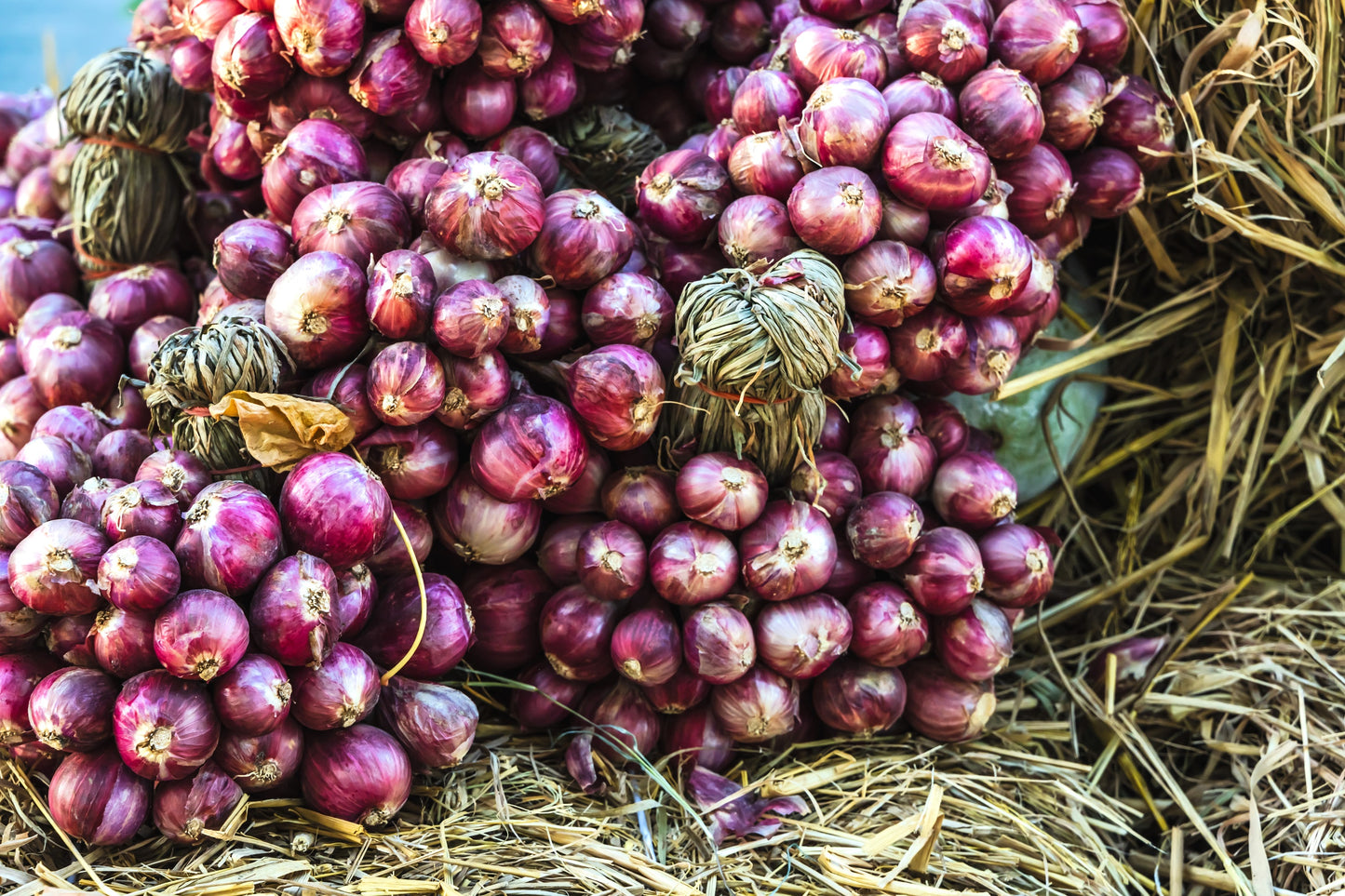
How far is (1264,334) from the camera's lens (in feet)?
7.18

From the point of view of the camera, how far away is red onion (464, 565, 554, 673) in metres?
1.66

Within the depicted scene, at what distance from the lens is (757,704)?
1.61 meters

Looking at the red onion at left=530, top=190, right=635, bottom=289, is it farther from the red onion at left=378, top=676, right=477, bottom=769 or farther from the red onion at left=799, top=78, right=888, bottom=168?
the red onion at left=378, top=676, right=477, bottom=769

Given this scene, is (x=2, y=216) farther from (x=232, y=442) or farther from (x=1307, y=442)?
(x=1307, y=442)

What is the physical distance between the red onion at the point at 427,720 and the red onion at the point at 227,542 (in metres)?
0.27

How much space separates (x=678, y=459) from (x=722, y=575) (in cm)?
21

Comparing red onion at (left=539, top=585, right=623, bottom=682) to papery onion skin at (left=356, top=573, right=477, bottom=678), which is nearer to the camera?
papery onion skin at (left=356, top=573, right=477, bottom=678)

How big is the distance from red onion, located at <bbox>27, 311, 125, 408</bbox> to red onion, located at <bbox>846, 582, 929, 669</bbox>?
1388mm

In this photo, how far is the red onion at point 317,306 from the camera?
148 cm

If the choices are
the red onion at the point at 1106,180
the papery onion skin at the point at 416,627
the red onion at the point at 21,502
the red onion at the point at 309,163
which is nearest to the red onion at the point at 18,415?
the red onion at the point at 21,502

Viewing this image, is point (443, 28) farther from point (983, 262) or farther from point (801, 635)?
point (801, 635)

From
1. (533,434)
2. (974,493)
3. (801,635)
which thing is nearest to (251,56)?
(533,434)

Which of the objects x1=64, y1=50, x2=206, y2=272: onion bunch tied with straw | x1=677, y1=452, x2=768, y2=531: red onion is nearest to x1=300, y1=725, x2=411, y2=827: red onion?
x1=677, y1=452, x2=768, y2=531: red onion

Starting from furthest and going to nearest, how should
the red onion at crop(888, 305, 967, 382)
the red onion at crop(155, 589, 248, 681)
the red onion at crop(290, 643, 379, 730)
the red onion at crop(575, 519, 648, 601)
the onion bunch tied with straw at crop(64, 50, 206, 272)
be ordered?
the onion bunch tied with straw at crop(64, 50, 206, 272)
the red onion at crop(888, 305, 967, 382)
the red onion at crop(575, 519, 648, 601)
the red onion at crop(290, 643, 379, 730)
the red onion at crop(155, 589, 248, 681)
